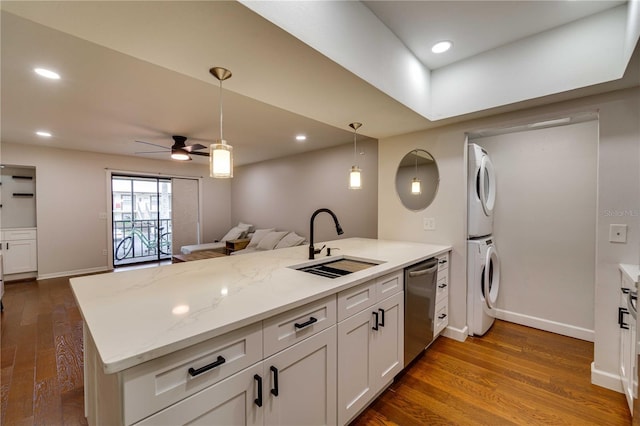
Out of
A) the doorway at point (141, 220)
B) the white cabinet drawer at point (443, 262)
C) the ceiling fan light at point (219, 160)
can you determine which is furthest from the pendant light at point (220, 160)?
the doorway at point (141, 220)

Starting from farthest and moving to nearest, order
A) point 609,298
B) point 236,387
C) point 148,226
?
1. point 148,226
2. point 609,298
3. point 236,387

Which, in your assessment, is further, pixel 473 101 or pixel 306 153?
pixel 306 153

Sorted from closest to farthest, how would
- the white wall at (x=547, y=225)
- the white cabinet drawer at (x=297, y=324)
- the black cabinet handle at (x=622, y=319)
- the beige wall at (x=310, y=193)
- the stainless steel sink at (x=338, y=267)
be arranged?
the white cabinet drawer at (x=297, y=324) < the black cabinet handle at (x=622, y=319) < the stainless steel sink at (x=338, y=267) < the white wall at (x=547, y=225) < the beige wall at (x=310, y=193)

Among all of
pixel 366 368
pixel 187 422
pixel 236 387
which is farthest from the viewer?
pixel 366 368

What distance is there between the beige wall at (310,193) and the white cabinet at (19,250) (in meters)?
3.78

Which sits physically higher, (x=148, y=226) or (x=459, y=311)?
(x=148, y=226)

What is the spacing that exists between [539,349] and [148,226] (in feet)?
24.8

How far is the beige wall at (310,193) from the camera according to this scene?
4.28 m

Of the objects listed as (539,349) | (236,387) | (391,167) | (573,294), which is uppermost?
(391,167)

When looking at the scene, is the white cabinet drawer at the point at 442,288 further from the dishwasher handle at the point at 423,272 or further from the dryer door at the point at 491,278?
the dryer door at the point at 491,278

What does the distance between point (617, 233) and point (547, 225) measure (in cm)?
97

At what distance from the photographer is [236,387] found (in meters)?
0.98

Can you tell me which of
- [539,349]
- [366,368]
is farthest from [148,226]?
[539,349]

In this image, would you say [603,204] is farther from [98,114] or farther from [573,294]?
[98,114]
